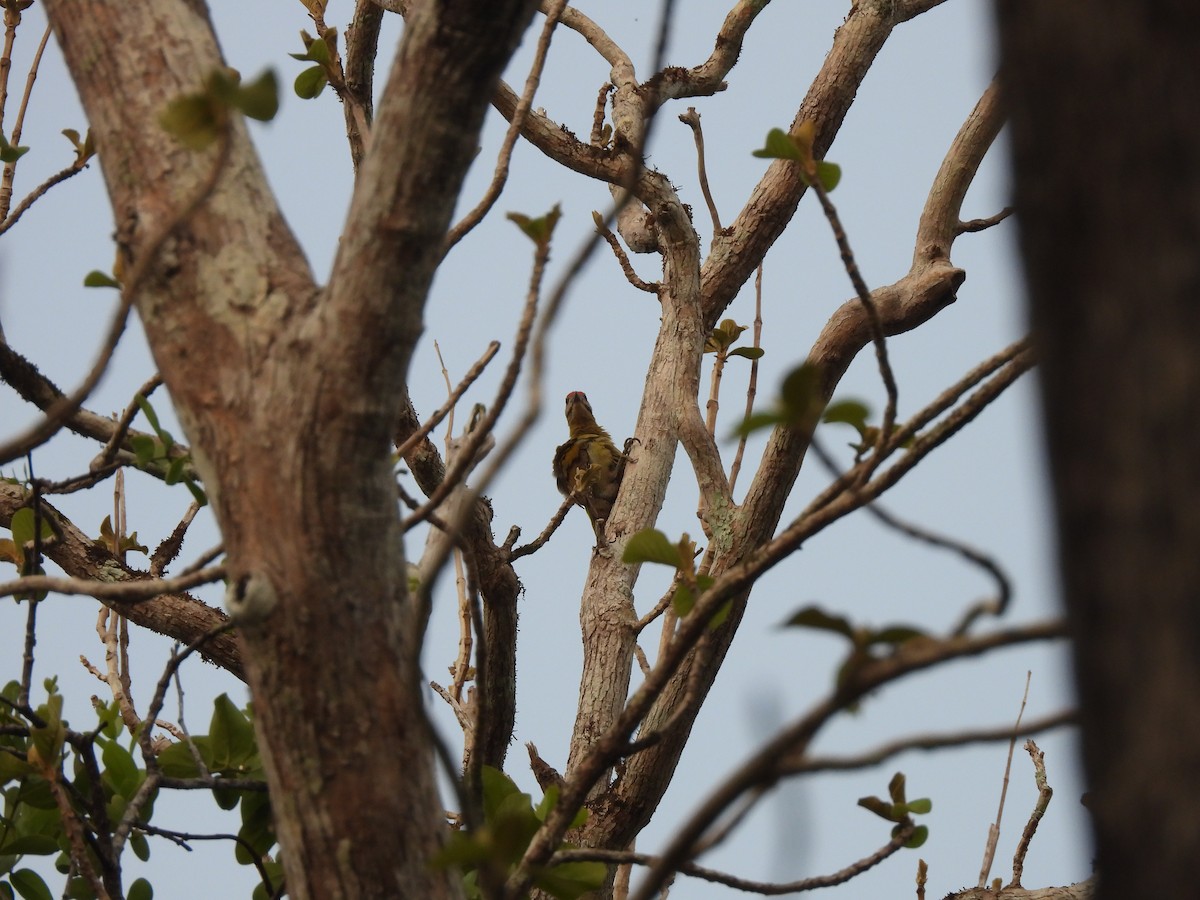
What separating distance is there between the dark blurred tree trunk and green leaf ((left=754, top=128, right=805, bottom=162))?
72 cm

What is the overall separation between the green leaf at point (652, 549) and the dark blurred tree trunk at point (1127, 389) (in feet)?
2.97

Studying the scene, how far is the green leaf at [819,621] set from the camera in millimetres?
831

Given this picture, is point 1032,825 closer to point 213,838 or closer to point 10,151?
point 213,838

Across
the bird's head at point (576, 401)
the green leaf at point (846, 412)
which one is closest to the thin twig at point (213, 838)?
the green leaf at point (846, 412)

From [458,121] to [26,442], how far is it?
54 cm

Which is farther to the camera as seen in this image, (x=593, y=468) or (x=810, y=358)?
(x=593, y=468)

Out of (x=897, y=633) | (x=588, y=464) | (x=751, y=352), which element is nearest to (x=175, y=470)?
(x=897, y=633)

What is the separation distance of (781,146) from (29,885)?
162cm

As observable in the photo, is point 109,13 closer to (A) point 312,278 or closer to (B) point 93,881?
(A) point 312,278

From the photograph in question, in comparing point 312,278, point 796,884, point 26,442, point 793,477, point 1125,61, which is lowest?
point 796,884

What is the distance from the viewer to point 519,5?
0.96m

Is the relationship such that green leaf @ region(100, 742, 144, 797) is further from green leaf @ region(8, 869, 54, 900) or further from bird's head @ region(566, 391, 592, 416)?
bird's head @ region(566, 391, 592, 416)

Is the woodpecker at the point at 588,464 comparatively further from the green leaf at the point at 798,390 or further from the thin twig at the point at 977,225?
the green leaf at the point at 798,390

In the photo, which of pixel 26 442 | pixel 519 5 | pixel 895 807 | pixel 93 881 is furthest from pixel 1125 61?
pixel 93 881
